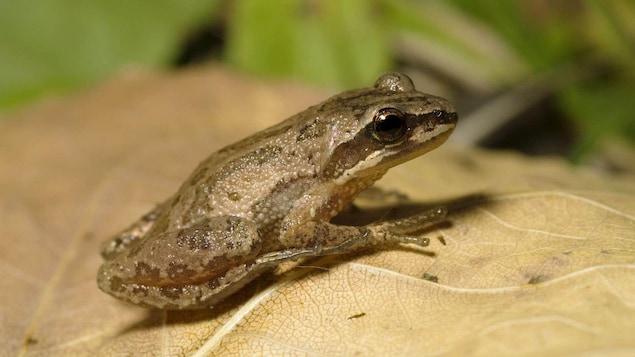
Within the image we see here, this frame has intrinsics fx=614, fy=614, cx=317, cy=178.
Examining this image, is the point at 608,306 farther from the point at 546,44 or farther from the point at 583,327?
the point at 546,44

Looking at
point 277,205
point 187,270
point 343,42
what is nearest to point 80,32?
point 343,42

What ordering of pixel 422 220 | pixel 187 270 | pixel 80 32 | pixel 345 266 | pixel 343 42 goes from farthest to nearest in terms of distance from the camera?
1. pixel 80 32
2. pixel 343 42
3. pixel 422 220
4. pixel 187 270
5. pixel 345 266

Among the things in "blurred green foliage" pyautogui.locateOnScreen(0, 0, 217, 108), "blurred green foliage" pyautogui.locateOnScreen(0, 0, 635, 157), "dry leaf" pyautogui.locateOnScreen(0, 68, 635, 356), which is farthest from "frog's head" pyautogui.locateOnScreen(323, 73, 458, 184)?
"blurred green foliage" pyautogui.locateOnScreen(0, 0, 217, 108)

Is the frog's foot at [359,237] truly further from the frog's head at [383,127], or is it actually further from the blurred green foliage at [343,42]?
the blurred green foliage at [343,42]

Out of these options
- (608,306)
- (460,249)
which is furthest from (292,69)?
(608,306)

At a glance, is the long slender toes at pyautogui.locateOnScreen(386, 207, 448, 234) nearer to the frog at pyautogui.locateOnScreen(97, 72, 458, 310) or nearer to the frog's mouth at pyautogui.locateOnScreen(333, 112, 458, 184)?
the frog at pyautogui.locateOnScreen(97, 72, 458, 310)

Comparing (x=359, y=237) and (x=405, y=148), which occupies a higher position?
(x=405, y=148)

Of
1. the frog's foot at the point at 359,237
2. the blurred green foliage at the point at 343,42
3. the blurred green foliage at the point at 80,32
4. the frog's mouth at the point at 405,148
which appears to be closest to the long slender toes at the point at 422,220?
the frog's foot at the point at 359,237

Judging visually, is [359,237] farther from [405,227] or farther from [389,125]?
[389,125]
